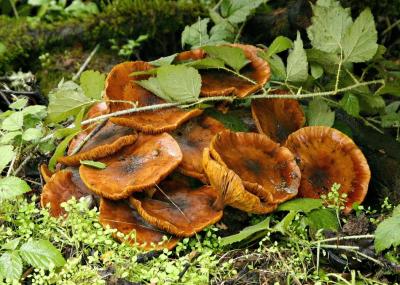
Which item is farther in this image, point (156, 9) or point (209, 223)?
point (156, 9)

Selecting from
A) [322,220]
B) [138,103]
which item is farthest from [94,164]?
[322,220]

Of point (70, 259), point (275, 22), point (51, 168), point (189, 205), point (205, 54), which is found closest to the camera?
point (70, 259)

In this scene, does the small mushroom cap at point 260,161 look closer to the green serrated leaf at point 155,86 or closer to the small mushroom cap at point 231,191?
the small mushroom cap at point 231,191

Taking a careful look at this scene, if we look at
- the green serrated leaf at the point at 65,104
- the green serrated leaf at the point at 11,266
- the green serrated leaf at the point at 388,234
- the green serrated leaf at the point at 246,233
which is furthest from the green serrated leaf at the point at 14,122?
the green serrated leaf at the point at 388,234

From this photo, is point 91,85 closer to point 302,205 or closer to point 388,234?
point 302,205

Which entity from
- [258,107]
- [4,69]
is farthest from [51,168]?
[4,69]

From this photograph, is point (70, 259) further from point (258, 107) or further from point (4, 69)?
point (4, 69)
